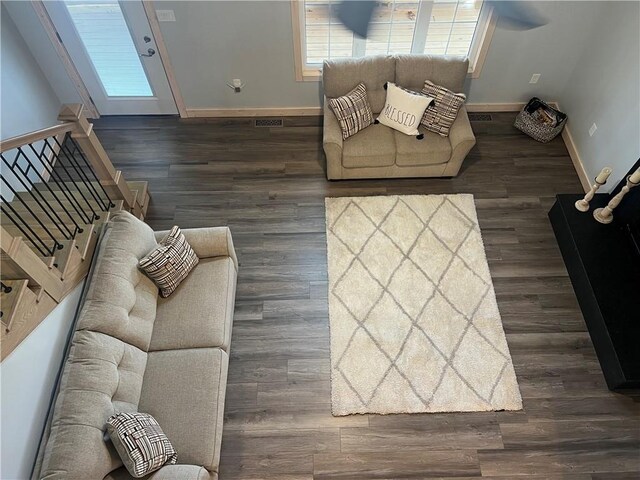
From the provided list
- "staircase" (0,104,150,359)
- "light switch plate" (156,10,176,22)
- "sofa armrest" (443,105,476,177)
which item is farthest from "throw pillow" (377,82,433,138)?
"staircase" (0,104,150,359)

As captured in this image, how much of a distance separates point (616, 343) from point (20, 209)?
459cm

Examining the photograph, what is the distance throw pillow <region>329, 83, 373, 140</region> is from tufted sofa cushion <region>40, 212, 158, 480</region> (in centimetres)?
185

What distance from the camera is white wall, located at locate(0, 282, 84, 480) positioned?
2.22 meters

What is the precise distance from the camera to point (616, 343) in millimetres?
3000

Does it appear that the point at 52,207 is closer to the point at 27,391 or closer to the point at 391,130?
the point at 27,391

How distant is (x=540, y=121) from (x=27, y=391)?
187 inches

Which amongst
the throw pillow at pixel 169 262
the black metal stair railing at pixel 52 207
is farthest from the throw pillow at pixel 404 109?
the black metal stair railing at pixel 52 207

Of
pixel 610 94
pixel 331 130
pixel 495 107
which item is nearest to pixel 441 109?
pixel 331 130

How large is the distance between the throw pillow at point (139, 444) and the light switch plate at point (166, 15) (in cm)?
325

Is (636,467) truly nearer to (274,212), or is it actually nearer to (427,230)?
(427,230)

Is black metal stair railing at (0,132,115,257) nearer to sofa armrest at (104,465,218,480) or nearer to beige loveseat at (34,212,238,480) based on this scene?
beige loveseat at (34,212,238,480)

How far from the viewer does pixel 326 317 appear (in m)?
3.40

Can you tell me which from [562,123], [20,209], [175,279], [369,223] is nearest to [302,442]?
[175,279]

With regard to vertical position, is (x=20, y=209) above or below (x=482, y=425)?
above
